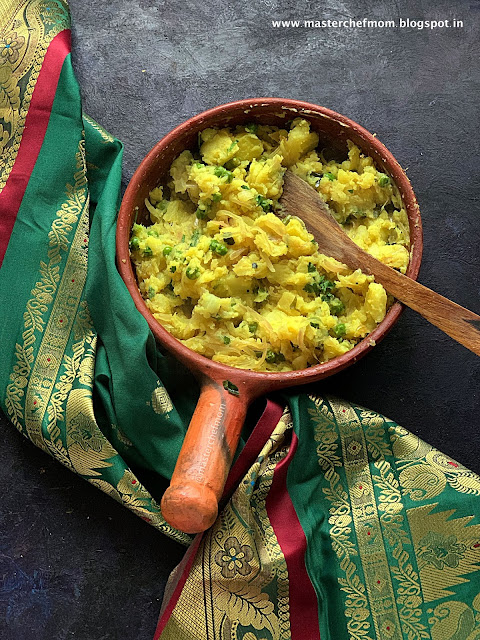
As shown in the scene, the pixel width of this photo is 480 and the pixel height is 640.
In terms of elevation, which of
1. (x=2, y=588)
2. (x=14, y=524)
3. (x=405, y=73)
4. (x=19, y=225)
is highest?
(x=405, y=73)

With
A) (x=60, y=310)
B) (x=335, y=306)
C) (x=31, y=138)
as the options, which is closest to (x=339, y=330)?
(x=335, y=306)

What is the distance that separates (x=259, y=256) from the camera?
165 cm

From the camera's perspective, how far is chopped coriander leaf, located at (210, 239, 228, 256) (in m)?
1.63

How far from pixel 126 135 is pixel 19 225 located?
0.45 meters

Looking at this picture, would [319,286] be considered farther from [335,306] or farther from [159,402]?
[159,402]

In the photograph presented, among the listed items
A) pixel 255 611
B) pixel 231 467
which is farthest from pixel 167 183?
pixel 255 611

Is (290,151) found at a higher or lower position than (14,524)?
higher

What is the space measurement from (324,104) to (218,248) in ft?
2.18

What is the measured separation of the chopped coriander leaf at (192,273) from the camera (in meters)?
1.60

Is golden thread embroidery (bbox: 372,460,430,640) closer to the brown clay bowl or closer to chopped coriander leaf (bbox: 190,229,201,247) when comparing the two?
the brown clay bowl

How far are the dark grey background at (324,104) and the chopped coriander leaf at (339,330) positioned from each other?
0.92 feet

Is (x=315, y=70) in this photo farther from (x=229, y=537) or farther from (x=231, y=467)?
(x=229, y=537)

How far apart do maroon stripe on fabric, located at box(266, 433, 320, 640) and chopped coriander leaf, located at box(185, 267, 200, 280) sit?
45cm

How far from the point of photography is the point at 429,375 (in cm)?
189
